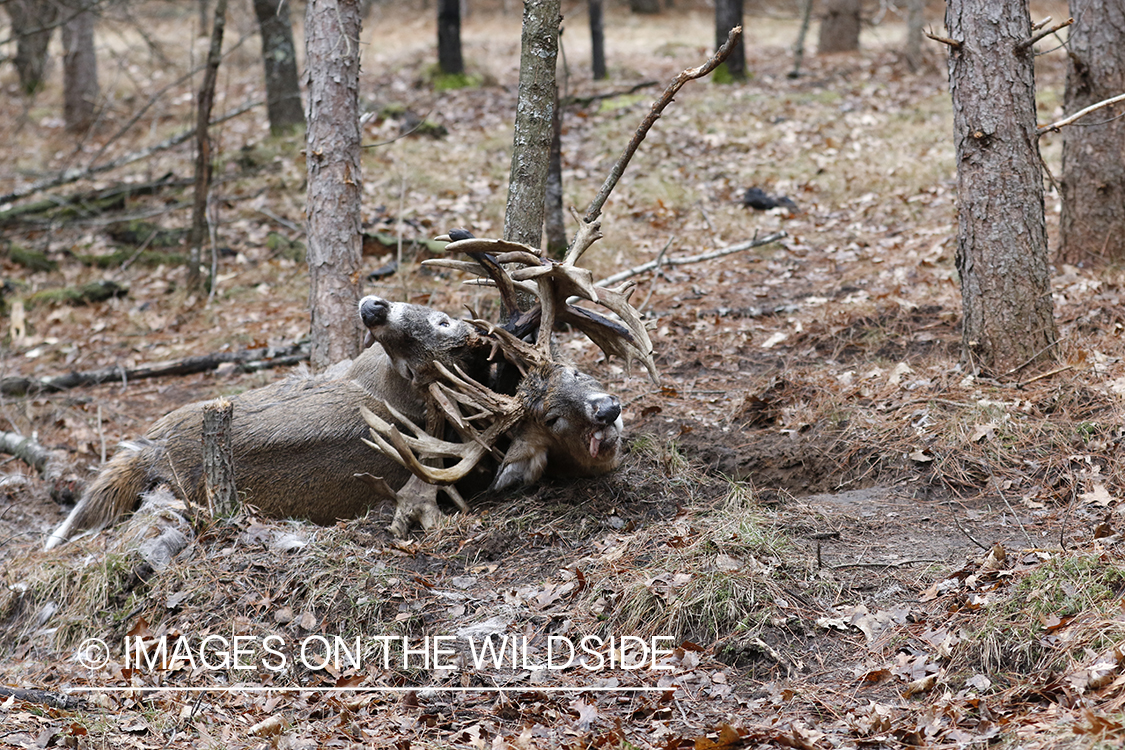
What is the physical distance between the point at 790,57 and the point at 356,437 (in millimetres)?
18488

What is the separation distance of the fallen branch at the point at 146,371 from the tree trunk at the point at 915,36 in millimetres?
14349

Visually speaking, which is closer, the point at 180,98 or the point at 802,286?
the point at 802,286

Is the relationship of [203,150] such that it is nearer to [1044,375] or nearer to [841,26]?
[1044,375]

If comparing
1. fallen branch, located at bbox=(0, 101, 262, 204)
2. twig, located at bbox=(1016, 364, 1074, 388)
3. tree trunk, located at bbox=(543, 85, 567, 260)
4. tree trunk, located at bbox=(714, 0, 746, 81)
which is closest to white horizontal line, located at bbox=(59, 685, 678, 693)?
twig, located at bbox=(1016, 364, 1074, 388)

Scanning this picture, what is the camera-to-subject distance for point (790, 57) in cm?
2211

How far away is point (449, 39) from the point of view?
19.5 meters

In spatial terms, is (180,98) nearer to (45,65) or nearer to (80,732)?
(45,65)

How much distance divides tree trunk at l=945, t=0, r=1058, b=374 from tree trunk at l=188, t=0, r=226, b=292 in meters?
7.69

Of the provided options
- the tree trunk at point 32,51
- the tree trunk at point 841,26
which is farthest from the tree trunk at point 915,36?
the tree trunk at point 32,51

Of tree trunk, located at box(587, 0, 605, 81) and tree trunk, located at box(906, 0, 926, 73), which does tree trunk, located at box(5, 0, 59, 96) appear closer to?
tree trunk, located at box(587, 0, 605, 81)

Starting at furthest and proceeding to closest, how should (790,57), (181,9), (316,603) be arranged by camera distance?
1. (181,9)
2. (790,57)
3. (316,603)

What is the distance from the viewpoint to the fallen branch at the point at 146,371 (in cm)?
950

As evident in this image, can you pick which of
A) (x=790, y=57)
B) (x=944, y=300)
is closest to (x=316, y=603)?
(x=944, y=300)

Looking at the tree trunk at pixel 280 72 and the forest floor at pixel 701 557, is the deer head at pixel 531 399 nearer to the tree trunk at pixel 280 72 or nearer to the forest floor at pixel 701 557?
the forest floor at pixel 701 557
